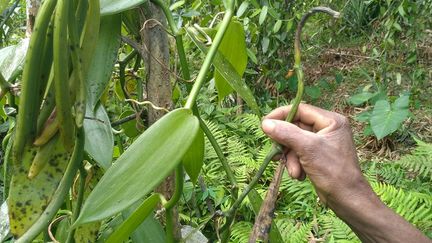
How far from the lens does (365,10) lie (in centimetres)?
302

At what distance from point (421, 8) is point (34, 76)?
7.23ft

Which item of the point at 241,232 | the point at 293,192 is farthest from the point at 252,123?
the point at 241,232

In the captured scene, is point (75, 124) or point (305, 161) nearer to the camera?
point (75, 124)

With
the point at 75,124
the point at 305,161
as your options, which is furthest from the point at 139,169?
the point at 305,161

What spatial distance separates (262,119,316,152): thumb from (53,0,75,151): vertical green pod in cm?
23

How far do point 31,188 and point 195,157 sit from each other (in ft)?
0.59

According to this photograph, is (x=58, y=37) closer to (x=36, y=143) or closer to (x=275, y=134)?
(x=36, y=143)

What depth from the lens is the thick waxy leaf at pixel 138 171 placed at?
31 centimetres

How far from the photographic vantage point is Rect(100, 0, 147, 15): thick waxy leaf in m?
0.43

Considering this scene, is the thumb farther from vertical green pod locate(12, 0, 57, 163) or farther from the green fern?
the green fern

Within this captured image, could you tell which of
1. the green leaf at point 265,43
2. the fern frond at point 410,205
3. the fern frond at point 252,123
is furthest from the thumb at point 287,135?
the green leaf at point 265,43

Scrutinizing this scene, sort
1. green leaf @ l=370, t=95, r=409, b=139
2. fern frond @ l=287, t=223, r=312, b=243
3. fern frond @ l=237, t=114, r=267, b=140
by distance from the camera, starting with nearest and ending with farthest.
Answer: fern frond @ l=287, t=223, r=312, b=243
green leaf @ l=370, t=95, r=409, b=139
fern frond @ l=237, t=114, r=267, b=140

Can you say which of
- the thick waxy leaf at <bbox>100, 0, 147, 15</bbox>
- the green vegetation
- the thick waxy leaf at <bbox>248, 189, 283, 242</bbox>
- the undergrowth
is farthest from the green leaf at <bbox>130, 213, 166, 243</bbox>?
the undergrowth

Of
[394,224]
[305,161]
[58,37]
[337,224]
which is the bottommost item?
[337,224]
